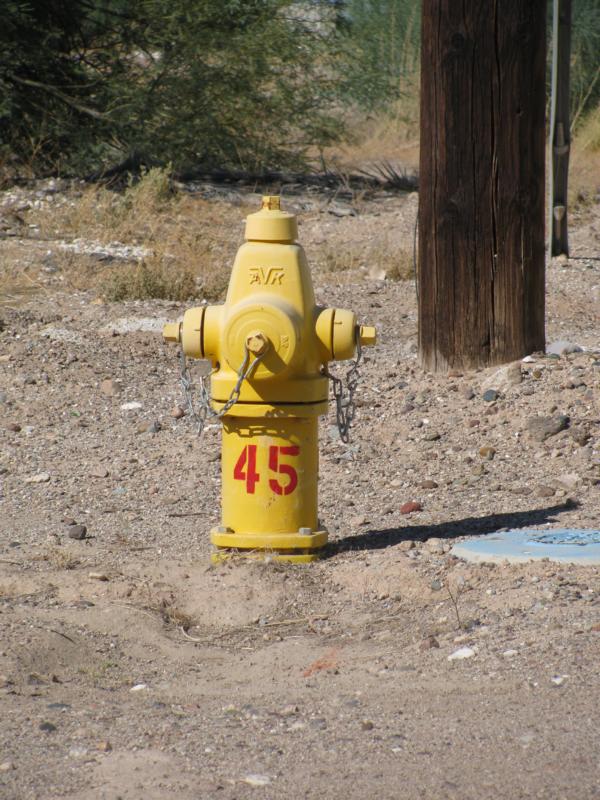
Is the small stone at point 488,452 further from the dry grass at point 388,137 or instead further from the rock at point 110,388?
the dry grass at point 388,137

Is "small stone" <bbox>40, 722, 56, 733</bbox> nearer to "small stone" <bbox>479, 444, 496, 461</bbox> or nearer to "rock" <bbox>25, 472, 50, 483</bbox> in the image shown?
"rock" <bbox>25, 472, 50, 483</bbox>

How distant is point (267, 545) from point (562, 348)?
2519mm

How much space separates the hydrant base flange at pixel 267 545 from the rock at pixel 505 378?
1719 millimetres

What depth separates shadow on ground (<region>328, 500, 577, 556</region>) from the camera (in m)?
4.07

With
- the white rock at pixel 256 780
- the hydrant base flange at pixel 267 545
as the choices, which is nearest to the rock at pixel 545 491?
the hydrant base flange at pixel 267 545

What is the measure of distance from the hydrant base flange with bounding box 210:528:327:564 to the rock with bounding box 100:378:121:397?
2224mm

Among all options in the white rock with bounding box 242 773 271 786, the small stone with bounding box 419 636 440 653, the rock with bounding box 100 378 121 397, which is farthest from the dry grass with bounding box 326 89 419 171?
the white rock with bounding box 242 773 271 786

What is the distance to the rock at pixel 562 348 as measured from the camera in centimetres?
573

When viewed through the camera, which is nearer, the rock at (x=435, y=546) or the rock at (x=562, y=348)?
the rock at (x=435, y=546)

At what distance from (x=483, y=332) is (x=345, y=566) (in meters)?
1.98

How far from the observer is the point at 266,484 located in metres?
3.76

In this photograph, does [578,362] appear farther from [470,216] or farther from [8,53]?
[8,53]

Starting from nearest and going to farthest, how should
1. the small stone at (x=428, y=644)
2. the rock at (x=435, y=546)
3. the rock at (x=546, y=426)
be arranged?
the small stone at (x=428, y=644) < the rock at (x=435, y=546) < the rock at (x=546, y=426)

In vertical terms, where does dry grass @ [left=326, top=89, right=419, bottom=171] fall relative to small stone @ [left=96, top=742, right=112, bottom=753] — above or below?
above
